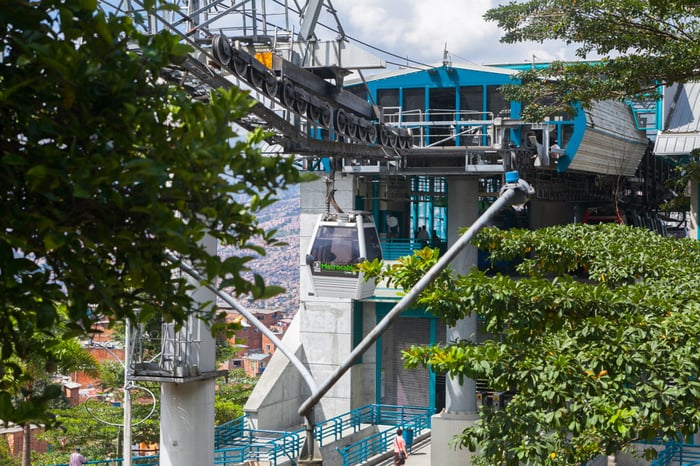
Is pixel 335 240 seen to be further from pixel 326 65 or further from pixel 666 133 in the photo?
pixel 666 133

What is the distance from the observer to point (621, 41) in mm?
18672

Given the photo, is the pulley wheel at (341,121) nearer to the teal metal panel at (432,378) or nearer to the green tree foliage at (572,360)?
the green tree foliage at (572,360)

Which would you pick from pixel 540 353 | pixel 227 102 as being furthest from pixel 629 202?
pixel 227 102

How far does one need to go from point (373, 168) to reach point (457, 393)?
6.17 meters

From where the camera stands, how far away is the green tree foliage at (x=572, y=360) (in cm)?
1033

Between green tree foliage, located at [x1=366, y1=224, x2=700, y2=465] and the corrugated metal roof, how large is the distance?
1778 centimetres

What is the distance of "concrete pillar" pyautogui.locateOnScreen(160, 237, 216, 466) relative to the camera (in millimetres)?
15141

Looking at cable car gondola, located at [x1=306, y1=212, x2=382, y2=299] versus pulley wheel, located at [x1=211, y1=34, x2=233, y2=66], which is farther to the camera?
cable car gondola, located at [x1=306, y1=212, x2=382, y2=299]

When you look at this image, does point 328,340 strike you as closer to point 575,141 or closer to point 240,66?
point 575,141

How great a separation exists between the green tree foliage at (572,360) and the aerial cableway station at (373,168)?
11.4 ft

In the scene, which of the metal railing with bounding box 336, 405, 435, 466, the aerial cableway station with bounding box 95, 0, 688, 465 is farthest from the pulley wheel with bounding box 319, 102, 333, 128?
the metal railing with bounding box 336, 405, 435, 466

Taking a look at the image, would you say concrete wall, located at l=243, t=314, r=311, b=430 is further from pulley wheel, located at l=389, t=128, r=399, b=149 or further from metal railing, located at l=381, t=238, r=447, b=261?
pulley wheel, located at l=389, t=128, r=399, b=149

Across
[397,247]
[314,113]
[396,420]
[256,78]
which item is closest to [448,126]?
[397,247]

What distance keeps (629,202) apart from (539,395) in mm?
31584
